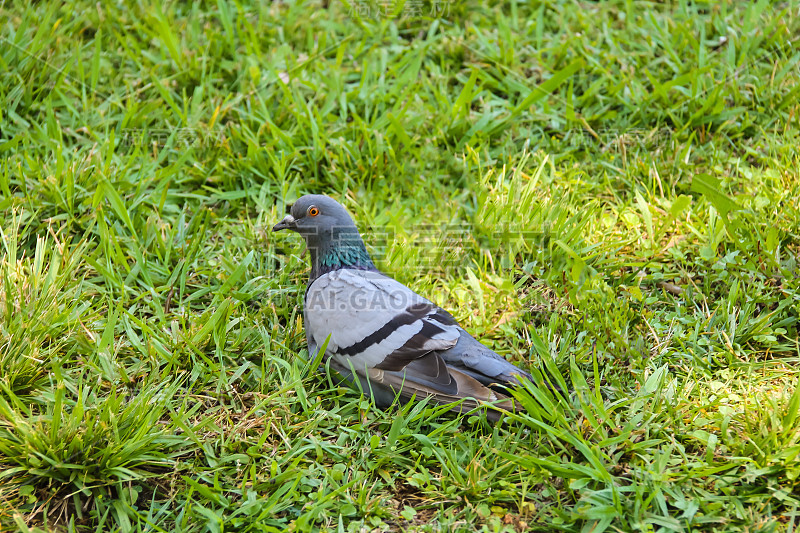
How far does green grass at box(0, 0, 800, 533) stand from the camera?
308 centimetres

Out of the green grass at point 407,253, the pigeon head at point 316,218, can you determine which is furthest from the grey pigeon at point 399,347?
the pigeon head at point 316,218

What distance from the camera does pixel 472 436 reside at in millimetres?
3473

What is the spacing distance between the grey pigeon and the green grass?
0.14 metres

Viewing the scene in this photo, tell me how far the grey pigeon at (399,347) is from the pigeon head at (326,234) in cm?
24

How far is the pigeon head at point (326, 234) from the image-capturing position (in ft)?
13.8

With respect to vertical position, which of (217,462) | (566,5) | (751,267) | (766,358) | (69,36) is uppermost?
(566,5)

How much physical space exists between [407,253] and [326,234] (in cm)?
60

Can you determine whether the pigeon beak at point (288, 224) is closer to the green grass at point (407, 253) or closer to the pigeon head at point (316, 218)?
the pigeon head at point (316, 218)

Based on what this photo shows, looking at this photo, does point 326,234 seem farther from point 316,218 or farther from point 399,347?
point 399,347

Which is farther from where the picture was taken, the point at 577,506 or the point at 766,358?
the point at 766,358

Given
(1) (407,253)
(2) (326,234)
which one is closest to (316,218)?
(2) (326,234)

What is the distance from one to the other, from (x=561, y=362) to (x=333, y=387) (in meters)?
1.31

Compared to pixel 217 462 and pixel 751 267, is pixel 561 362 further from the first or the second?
pixel 217 462

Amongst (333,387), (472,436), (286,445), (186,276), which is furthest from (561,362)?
(186,276)
